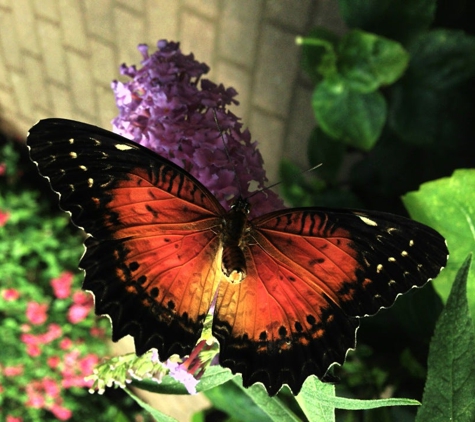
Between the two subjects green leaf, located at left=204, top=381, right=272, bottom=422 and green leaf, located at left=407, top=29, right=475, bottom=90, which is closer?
green leaf, located at left=204, top=381, right=272, bottom=422

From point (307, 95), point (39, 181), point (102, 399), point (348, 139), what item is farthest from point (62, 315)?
point (348, 139)

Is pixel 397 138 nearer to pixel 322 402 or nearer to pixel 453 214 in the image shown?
pixel 453 214

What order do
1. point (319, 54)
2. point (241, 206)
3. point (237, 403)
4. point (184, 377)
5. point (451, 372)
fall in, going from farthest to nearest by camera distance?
point (319, 54) < point (237, 403) < point (241, 206) < point (184, 377) < point (451, 372)

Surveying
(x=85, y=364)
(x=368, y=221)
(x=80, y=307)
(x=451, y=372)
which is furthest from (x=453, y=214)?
(x=85, y=364)

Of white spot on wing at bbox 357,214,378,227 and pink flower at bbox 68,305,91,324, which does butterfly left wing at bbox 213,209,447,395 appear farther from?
pink flower at bbox 68,305,91,324

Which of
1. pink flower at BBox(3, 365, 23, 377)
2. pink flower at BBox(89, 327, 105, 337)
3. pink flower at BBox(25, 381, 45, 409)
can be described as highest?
pink flower at BBox(89, 327, 105, 337)

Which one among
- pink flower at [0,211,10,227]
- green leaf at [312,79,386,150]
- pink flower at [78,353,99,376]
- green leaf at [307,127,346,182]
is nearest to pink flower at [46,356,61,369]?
pink flower at [78,353,99,376]

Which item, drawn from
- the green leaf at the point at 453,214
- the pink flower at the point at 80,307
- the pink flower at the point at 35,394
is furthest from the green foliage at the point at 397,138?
the pink flower at the point at 35,394
